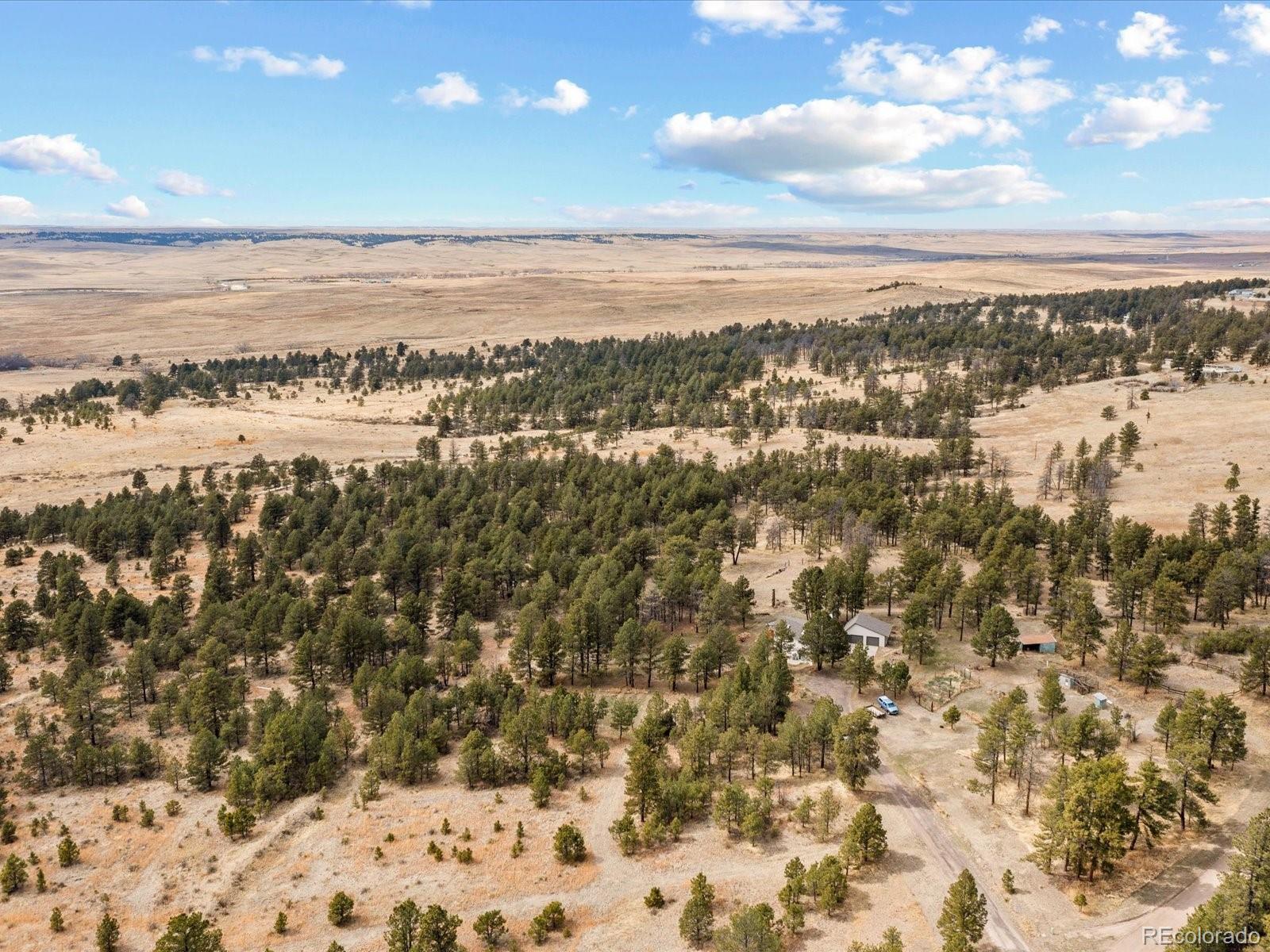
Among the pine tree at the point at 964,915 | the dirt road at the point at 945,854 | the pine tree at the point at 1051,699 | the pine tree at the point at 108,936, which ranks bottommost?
the pine tree at the point at 108,936

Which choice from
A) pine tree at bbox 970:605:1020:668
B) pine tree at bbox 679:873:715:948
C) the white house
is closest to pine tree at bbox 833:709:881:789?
pine tree at bbox 679:873:715:948

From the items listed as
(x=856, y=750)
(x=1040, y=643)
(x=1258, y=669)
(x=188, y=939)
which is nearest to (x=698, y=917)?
(x=856, y=750)

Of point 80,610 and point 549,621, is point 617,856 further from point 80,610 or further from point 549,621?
point 80,610

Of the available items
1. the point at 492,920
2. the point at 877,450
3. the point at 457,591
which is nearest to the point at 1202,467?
the point at 877,450

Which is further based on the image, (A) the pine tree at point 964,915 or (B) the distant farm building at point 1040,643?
(B) the distant farm building at point 1040,643

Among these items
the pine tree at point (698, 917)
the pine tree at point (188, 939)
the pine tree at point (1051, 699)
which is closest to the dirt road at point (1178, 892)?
the pine tree at point (1051, 699)

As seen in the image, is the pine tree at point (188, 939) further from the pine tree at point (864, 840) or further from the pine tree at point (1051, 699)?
the pine tree at point (1051, 699)

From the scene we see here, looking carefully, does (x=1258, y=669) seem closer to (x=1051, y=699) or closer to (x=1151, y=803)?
(x=1051, y=699)
